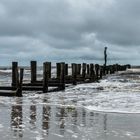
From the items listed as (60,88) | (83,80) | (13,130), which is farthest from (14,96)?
(83,80)

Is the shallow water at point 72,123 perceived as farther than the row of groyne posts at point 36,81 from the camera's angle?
No

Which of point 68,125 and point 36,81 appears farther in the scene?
point 36,81

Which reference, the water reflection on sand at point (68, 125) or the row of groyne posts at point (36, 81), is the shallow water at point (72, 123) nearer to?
the water reflection on sand at point (68, 125)

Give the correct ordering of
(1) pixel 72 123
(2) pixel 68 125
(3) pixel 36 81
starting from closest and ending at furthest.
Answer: (2) pixel 68 125
(1) pixel 72 123
(3) pixel 36 81

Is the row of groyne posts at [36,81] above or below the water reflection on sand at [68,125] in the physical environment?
above

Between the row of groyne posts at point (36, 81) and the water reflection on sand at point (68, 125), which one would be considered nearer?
the water reflection on sand at point (68, 125)

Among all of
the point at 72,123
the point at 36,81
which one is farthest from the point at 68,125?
the point at 36,81

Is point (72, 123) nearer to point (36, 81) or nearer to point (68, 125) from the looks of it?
point (68, 125)

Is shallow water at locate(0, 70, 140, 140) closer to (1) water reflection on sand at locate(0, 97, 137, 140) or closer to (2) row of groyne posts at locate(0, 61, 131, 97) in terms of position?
(1) water reflection on sand at locate(0, 97, 137, 140)

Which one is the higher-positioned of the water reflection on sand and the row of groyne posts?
the row of groyne posts

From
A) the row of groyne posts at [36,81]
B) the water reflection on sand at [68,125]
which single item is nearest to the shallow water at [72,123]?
the water reflection on sand at [68,125]

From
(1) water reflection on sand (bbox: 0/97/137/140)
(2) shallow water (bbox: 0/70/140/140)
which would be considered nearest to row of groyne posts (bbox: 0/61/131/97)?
(2) shallow water (bbox: 0/70/140/140)

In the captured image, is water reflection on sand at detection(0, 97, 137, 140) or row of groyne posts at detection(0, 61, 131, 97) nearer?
water reflection on sand at detection(0, 97, 137, 140)

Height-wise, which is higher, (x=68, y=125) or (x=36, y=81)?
(x=36, y=81)
